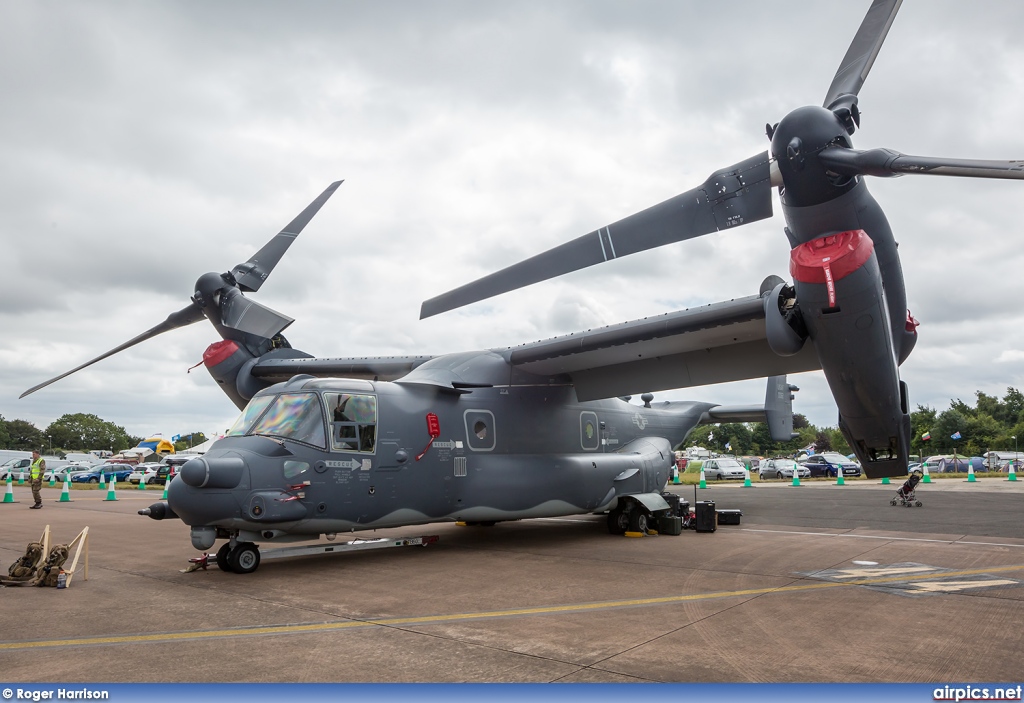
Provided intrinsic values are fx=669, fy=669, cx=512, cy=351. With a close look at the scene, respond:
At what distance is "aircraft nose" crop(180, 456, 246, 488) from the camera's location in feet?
26.6

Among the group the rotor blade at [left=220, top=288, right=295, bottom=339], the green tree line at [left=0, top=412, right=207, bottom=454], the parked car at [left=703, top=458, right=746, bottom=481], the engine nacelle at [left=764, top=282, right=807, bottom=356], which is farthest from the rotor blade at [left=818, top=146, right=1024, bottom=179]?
the green tree line at [left=0, top=412, right=207, bottom=454]

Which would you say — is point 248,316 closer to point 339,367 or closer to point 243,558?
point 339,367

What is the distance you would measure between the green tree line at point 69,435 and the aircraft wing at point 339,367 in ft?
352

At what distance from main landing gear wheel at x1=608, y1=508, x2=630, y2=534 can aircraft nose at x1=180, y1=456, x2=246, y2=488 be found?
25.4ft

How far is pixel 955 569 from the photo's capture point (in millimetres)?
8812

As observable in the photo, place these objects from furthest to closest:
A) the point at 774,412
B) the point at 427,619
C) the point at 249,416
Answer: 1. the point at 774,412
2. the point at 249,416
3. the point at 427,619

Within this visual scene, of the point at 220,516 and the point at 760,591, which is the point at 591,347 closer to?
the point at 760,591

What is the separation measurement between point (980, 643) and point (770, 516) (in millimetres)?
11353

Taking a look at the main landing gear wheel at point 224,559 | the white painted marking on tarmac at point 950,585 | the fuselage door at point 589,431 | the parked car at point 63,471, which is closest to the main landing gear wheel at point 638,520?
the fuselage door at point 589,431

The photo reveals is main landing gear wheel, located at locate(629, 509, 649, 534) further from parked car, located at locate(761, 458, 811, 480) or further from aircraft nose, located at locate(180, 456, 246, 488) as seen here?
parked car, located at locate(761, 458, 811, 480)

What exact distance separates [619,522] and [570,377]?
10.2 ft

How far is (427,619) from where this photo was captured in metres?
6.25

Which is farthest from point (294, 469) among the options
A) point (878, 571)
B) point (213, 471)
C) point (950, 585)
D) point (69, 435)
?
point (69, 435)

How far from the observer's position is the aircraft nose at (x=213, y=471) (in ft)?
26.6
